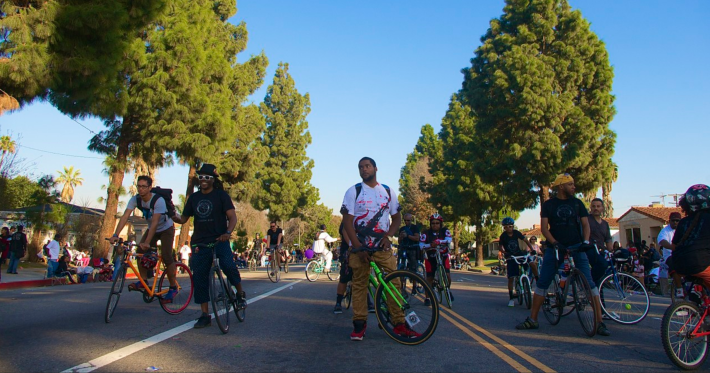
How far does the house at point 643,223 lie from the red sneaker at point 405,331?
3964 cm

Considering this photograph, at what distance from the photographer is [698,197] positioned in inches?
205

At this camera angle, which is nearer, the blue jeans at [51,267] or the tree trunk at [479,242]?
the blue jeans at [51,267]

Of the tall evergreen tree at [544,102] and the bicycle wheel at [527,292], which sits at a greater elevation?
the tall evergreen tree at [544,102]

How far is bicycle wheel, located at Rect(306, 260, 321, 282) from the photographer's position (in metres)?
17.2

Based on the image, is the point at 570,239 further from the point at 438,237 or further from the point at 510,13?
the point at 510,13

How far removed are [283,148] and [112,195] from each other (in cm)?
3448

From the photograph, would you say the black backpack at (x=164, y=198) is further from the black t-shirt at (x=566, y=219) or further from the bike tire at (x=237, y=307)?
the black t-shirt at (x=566, y=219)

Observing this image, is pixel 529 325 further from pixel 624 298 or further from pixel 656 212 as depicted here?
pixel 656 212

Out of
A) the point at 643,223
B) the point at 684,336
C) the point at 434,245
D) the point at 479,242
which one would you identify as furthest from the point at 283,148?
the point at 684,336

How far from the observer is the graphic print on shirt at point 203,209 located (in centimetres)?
659

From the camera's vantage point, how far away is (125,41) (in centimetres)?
1616

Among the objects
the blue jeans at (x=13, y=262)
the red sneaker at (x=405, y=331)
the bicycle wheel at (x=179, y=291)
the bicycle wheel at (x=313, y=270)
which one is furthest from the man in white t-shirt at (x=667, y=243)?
the blue jeans at (x=13, y=262)

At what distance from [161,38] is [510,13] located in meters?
18.5

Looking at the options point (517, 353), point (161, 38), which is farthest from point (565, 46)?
point (517, 353)
